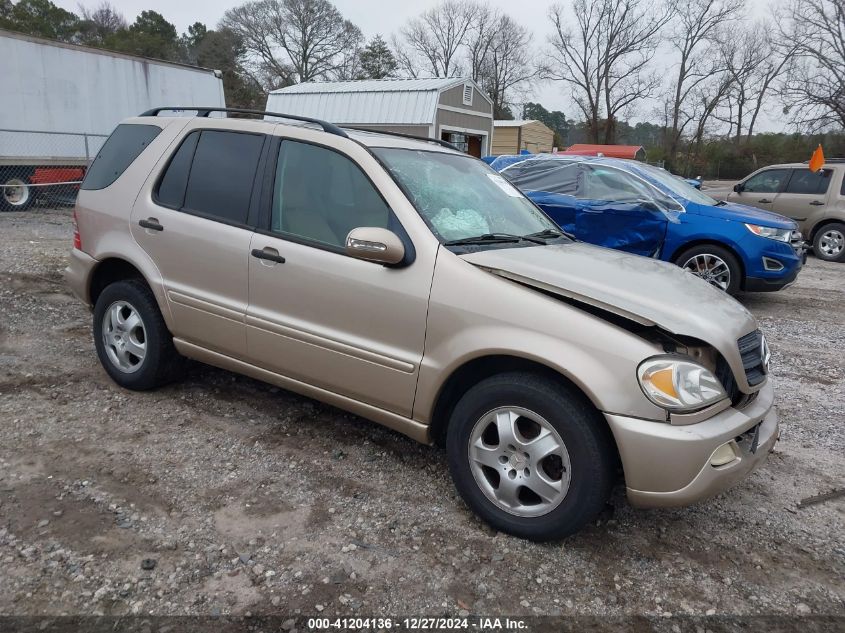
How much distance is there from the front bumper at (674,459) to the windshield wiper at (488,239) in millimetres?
1112

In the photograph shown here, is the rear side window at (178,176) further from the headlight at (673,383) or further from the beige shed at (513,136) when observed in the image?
the beige shed at (513,136)

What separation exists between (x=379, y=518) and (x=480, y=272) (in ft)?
4.14

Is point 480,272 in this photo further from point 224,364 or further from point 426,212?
point 224,364

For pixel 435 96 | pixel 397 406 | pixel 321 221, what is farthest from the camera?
pixel 435 96

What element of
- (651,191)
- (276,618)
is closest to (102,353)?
(276,618)

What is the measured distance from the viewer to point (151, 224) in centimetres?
380

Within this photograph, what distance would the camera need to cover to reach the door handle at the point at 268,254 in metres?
3.28

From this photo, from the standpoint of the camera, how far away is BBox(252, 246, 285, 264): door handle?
129 inches

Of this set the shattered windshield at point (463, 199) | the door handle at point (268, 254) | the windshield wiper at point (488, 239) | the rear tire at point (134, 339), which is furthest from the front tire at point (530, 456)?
the rear tire at point (134, 339)

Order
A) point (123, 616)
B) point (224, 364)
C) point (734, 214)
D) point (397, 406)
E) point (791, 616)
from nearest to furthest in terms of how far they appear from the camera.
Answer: point (123, 616), point (791, 616), point (397, 406), point (224, 364), point (734, 214)

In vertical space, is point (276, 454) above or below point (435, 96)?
below

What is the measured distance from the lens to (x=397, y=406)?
302 cm

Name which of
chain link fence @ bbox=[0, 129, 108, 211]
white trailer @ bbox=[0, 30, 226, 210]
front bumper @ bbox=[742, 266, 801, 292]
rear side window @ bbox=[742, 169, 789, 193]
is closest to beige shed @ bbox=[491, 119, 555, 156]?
white trailer @ bbox=[0, 30, 226, 210]

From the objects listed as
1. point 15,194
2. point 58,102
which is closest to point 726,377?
point 15,194
